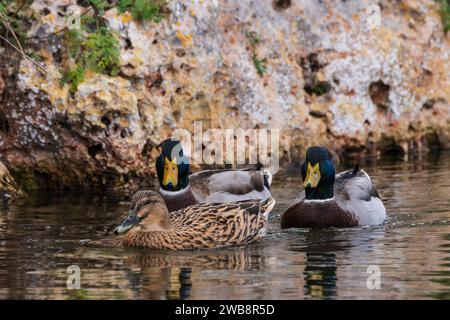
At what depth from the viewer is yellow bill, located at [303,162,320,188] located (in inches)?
532

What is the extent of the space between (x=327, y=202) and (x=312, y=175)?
1.18ft

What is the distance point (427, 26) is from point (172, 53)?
4916 mm

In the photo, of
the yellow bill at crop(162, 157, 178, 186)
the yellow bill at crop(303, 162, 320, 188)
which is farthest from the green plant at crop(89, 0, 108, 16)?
the yellow bill at crop(303, 162, 320, 188)

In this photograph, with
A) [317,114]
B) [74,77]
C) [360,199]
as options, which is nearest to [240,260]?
[360,199]

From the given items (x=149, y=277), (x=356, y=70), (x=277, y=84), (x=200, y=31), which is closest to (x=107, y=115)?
(x=200, y=31)

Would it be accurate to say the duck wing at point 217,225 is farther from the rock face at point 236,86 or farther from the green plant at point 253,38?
the green plant at point 253,38

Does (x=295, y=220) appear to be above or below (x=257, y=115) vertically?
below

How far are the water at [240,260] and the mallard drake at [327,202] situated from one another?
201 mm

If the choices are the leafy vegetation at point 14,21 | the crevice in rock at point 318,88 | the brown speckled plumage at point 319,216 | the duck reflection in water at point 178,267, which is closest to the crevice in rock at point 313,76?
the crevice in rock at point 318,88

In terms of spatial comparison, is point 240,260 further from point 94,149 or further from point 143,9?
point 143,9

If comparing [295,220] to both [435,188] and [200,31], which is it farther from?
[200,31]

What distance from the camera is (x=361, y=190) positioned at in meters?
13.8

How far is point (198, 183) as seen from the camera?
14.9 m

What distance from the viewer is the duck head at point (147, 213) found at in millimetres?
12023
